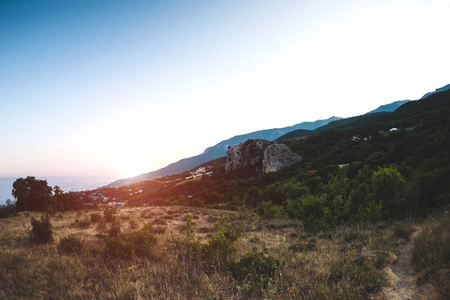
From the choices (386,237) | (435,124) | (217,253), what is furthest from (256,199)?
(435,124)

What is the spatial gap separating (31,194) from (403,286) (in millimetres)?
43651

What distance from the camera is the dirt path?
14.7ft

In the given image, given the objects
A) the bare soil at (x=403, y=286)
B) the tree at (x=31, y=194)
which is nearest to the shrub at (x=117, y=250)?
the bare soil at (x=403, y=286)

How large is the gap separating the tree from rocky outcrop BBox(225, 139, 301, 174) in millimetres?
66560

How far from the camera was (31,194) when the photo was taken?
30406 millimetres

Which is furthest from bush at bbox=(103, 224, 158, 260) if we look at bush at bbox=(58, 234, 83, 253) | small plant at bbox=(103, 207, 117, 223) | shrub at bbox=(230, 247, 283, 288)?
small plant at bbox=(103, 207, 117, 223)

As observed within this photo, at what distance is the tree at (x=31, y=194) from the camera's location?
29.6 m

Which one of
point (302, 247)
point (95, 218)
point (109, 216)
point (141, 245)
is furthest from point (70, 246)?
point (302, 247)

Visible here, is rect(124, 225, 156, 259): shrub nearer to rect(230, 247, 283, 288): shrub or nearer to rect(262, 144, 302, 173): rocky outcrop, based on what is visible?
rect(230, 247, 283, 288): shrub

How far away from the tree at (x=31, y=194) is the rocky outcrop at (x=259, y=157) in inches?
2620

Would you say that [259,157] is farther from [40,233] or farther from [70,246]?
[70,246]

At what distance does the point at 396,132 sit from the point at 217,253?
8721 centimetres

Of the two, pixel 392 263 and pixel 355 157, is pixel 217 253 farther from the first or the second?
pixel 355 157

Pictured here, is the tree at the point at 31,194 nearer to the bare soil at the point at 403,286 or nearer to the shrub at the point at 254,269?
the shrub at the point at 254,269
